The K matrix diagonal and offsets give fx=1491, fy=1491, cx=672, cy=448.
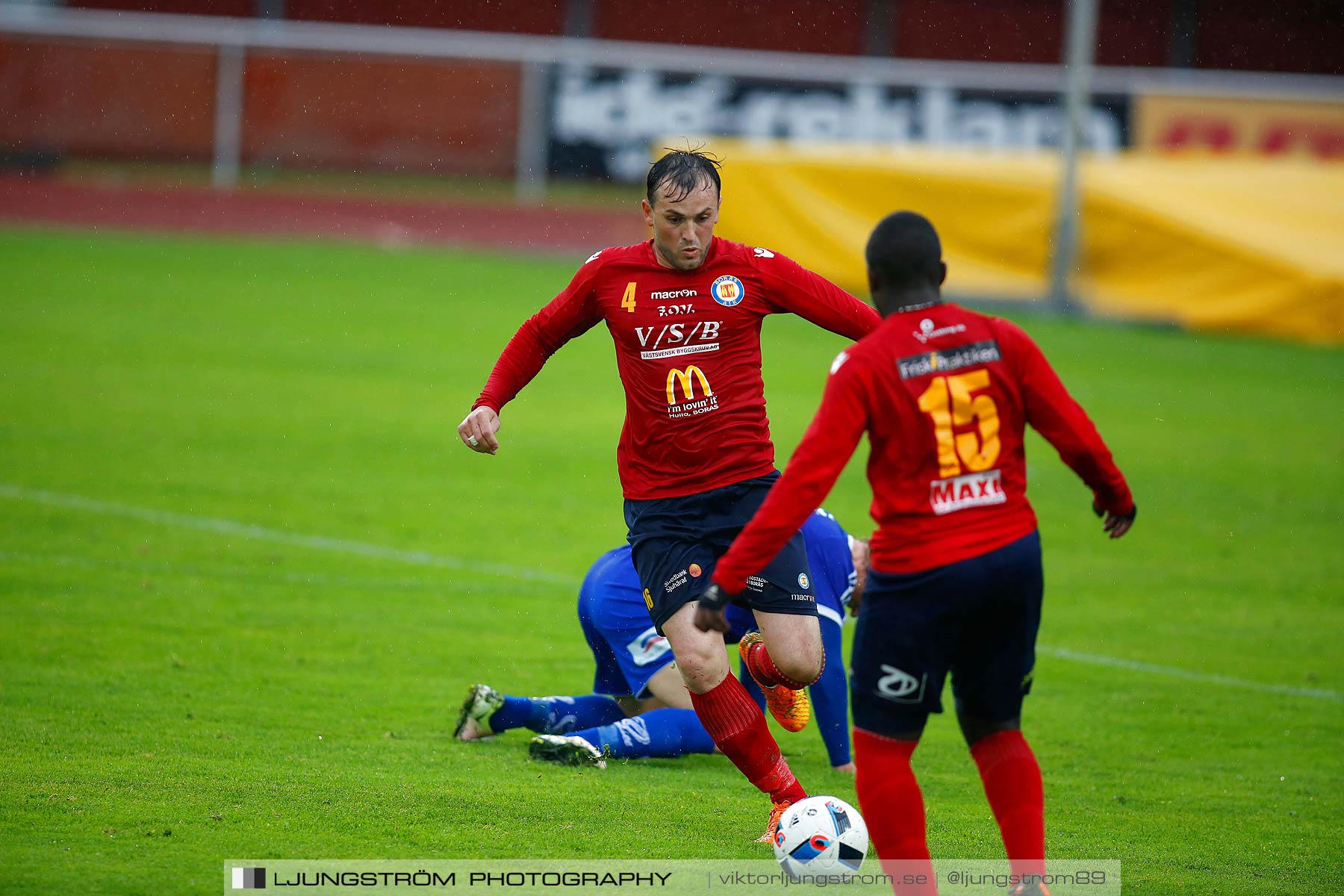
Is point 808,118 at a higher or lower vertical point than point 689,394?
higher

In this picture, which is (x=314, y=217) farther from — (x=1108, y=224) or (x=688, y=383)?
(x=688, y=383)

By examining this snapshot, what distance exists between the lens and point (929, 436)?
12.6 feet

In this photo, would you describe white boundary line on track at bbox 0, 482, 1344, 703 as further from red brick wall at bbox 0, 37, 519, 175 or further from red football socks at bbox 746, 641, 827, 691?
red brick wall at bbox 0, 37, 519, 175

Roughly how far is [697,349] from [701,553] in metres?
0.70

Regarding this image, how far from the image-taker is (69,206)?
85.0 ft

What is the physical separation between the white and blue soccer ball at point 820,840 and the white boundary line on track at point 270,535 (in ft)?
14.4

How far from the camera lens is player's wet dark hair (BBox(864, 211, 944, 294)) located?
3.89 metres

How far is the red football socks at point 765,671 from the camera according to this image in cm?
498

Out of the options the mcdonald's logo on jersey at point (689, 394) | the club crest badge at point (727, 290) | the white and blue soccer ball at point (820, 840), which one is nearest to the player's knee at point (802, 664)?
the white and blue soccer ball at point (820, 840)

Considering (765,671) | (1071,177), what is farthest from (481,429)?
(1071,177)

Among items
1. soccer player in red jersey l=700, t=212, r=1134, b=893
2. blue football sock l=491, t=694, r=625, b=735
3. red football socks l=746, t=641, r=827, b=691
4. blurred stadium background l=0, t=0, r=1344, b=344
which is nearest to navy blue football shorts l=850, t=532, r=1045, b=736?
soccer player in red jersey l=700, t=212, r=1134, b=893

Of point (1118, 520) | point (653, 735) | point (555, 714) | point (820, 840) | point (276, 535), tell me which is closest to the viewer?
point (1118, 520)

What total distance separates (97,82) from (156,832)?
88.2 ft

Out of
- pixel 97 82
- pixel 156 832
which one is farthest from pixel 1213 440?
pixel 97 82
